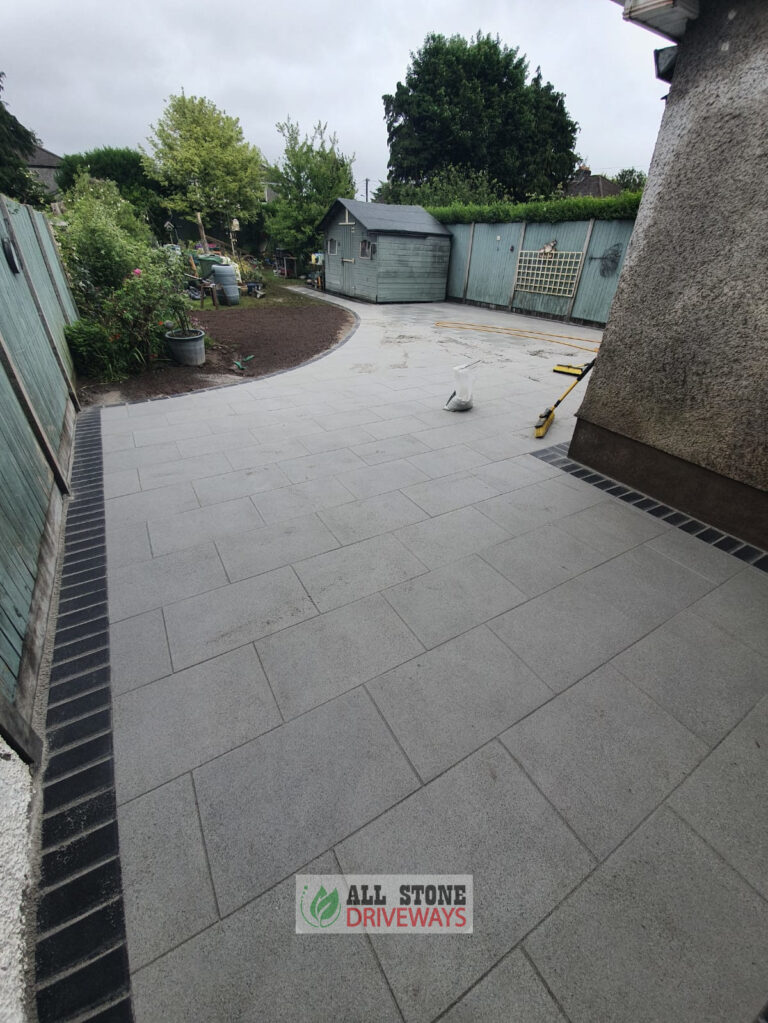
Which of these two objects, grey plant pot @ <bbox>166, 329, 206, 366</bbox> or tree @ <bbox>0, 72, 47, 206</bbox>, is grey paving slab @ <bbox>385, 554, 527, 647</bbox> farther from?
tree @ <bbox>0, 72, 47, 206</bbox>

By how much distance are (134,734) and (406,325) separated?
12677mm

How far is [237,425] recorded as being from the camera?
5.43 metres

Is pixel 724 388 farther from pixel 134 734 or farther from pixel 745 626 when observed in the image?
pixel 134 734

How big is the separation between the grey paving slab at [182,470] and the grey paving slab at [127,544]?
67cm

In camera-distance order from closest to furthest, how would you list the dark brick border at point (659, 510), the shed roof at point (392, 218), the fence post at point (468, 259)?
the dark brick border at point (659, 510)
the shed roof at point (392, 218)
the fence post at point (468, 259)

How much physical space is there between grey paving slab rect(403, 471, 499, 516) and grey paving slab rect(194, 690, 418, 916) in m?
2.03

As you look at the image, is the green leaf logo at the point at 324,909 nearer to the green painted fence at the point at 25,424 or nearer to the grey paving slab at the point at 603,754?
the grey paving slab at the point at 603,754

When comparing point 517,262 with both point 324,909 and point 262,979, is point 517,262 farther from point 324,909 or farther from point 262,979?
point 262,979

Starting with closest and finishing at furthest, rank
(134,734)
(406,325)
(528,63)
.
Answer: (134,734) < (406,325) < (528,63)

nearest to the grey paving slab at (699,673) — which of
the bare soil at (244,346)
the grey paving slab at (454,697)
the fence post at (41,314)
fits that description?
the grey paving slab at (454,697)

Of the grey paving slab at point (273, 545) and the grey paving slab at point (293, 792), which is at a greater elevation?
the grey paving slab at point (273, 545)

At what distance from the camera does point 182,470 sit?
432 cm

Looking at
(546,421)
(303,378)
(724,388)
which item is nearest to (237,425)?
(303,378)

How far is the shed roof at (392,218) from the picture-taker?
15.5 metres
